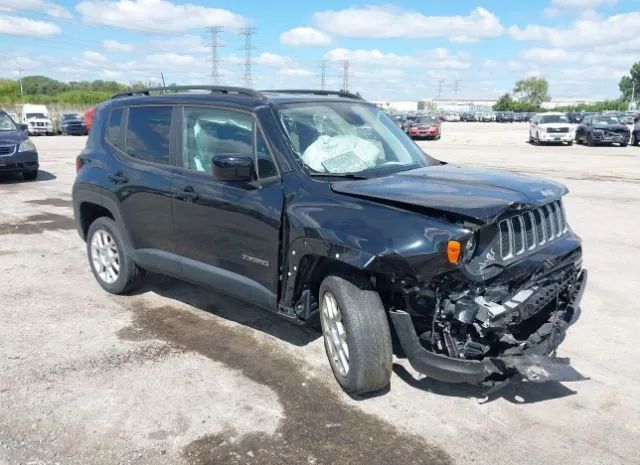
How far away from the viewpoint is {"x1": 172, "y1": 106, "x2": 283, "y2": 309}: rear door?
4.06 m

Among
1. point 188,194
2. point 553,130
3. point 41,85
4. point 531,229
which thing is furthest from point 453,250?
point 41,85

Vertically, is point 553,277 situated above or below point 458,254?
below

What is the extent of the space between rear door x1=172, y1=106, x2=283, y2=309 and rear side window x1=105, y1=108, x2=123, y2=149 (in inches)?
40.4

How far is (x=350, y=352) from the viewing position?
11.5ft

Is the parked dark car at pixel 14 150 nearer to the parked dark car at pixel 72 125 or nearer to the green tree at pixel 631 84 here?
the parked dark car at pixel 72 125

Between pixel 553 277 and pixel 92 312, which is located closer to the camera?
pixel 553 277

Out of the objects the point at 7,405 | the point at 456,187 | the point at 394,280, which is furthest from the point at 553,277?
the point at 7,405

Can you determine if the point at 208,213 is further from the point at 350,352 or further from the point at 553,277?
the point at 553,277

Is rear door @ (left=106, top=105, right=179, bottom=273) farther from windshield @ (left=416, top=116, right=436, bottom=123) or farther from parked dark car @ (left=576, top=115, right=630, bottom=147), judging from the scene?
windshield @ (left=416, top=116, right=436, bottom=123)

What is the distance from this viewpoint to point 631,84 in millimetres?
165375

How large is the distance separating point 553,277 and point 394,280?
45.7 inches

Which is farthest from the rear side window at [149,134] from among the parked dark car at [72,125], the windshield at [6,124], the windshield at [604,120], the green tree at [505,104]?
the green tree at [505,104]

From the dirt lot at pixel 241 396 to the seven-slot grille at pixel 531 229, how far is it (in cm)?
97

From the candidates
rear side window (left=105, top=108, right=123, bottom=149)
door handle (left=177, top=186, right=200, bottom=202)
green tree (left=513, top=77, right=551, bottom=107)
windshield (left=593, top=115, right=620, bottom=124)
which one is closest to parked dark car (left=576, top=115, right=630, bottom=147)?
windshield (left=593, top=115, right=620, bottom=124)
